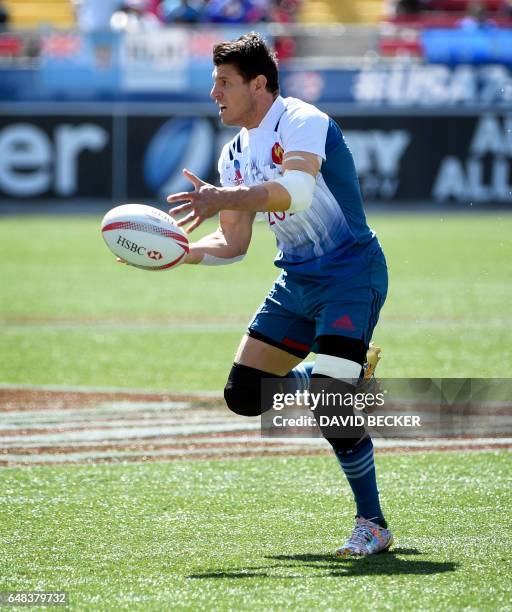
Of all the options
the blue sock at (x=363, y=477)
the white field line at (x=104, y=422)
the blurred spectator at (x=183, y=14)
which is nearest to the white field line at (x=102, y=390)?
the white field line at (x=104, y=422)

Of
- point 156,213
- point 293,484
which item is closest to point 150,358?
point 293,484

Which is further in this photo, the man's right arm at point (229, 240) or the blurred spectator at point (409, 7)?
the blurred spectator at point (409, 7)

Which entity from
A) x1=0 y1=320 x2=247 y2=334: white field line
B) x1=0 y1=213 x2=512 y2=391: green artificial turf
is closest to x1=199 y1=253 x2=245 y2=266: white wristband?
x1=0 y1=213 x2=512 y2=391: green artificial turf

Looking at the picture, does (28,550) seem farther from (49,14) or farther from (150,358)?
(49,14)

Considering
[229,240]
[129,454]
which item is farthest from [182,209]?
[129,454]

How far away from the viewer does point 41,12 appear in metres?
26.5

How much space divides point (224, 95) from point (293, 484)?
84.4 inches

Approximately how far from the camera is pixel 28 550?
509cm

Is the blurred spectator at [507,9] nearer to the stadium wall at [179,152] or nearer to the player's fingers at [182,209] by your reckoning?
the stadium wall at [179,152]

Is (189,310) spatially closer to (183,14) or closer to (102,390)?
(102,390)

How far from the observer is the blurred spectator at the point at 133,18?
77.9 feet

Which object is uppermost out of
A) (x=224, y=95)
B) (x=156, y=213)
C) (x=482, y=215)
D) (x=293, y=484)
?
(x=224, y=95)

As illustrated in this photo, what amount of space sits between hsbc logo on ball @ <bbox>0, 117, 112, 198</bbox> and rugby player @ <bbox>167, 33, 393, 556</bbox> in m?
16.8

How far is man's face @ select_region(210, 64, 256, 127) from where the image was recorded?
5.52 m
